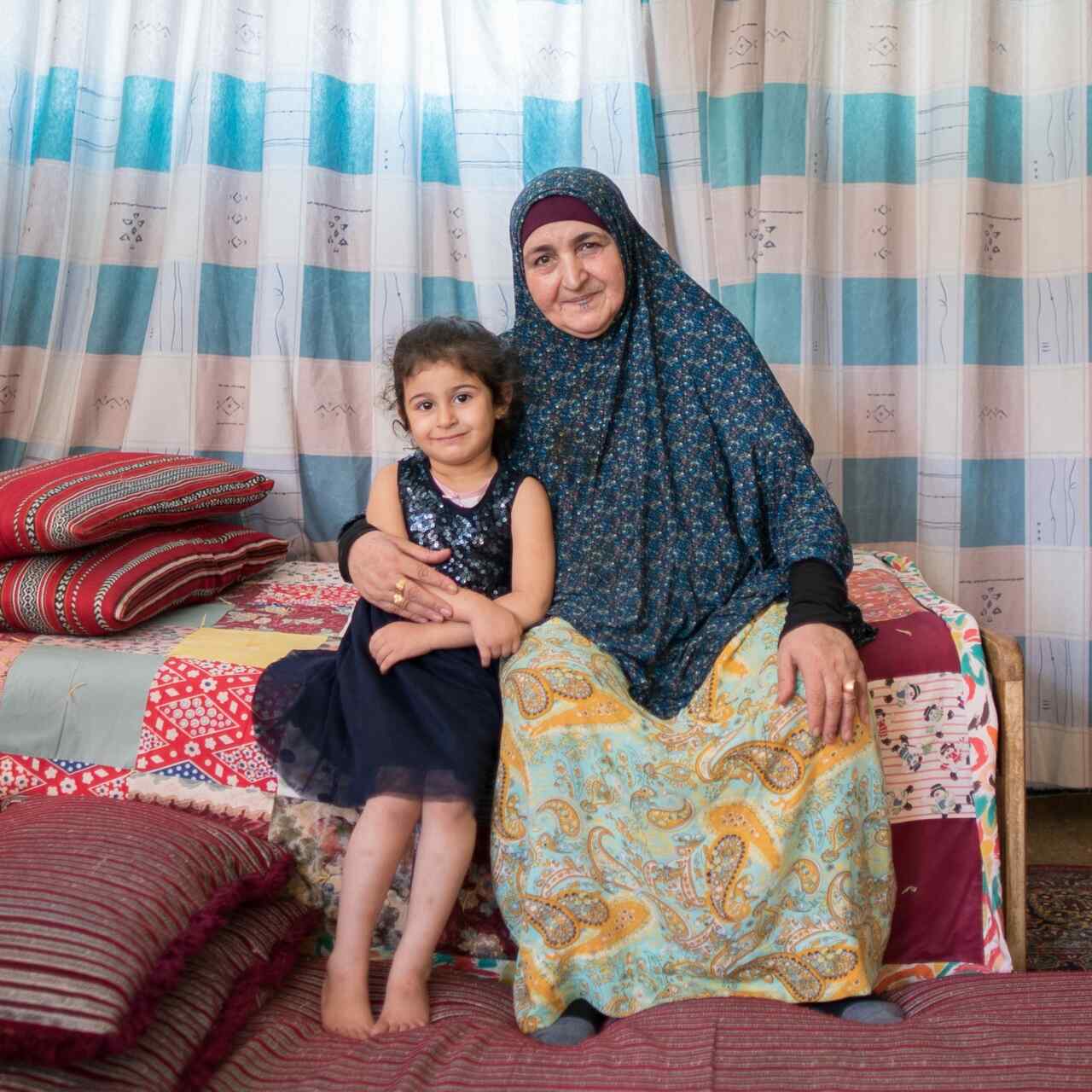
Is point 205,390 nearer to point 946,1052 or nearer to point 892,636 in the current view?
point 892,636

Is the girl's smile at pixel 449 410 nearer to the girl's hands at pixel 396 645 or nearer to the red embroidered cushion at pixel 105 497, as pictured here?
the girl's hands at pixel 396 645

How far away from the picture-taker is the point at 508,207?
2.50 metres

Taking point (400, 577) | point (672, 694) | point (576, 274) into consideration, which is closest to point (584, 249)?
point (576, 274)

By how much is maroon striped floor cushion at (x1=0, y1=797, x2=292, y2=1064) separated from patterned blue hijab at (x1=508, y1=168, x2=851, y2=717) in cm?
59

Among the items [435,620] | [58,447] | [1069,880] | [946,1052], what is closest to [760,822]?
[946,1052]

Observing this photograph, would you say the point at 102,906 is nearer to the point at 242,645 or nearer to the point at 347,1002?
the point at 347,1002

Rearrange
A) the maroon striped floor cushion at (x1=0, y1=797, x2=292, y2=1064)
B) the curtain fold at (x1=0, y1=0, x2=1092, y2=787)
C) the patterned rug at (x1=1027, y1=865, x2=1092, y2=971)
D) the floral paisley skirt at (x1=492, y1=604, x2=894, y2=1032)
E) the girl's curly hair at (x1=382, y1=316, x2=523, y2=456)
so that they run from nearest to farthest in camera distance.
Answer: the maroon striped floor cushion at (x1=0, y1=797, x2=292, y2=1064)
the floral paisley skirt at (x1=492, y1=604, x2=894, y2=1032)
the girl's curly hair at (x1=382, y1=316, x2=523, y2=456)
the patterned rug at (x1=1027, y1=865, x2=1092, y2=971)
the curtain fold at (x1=0, y1=0, x2=1092, y2=787)

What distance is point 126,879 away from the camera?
1.32 metres

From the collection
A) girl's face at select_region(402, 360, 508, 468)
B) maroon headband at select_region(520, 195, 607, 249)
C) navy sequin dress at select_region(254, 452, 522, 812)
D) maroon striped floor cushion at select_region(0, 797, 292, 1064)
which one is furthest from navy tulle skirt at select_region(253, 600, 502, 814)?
maroon headband at select_region(520, 195, 607, 249)

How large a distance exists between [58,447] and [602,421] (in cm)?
141

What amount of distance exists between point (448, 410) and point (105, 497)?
0.69 m

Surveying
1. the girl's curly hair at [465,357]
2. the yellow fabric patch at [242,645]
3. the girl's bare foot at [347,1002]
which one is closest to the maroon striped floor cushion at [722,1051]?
the girl's bare foot at [347,1002]

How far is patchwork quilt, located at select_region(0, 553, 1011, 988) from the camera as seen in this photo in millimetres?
1531

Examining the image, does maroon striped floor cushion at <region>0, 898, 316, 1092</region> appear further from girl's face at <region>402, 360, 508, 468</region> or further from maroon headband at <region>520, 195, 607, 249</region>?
maroon headband at <region>520, 195, 607, 249</region>
